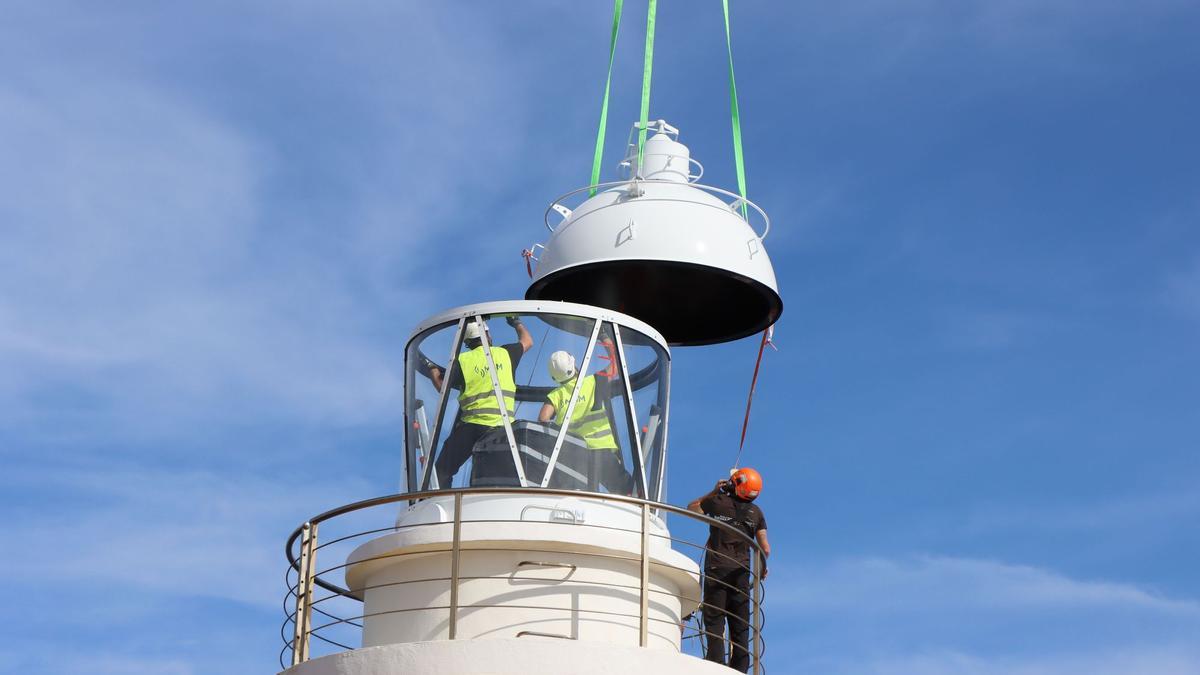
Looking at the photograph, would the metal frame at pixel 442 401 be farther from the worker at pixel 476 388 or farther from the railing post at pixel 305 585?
the railing post at pixel 305 585

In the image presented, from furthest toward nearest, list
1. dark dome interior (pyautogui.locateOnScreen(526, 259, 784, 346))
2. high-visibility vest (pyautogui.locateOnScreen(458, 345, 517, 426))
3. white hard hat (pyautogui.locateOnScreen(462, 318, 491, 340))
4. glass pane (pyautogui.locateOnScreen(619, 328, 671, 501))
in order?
dark dome interior (pyautogui.locateOnScreen(526, 259, 784, 346)), glass pane (pyautogui.locateOnScreen(619, 328, 671, 501)), white hard hat (pyautogui.locateOnScreen(462, 318, 491, 340)), high-visibility vest (pyautogui.locateOnScreen(458, 345, 517, 426))

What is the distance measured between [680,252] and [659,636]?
3786mm

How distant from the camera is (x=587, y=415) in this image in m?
15.5

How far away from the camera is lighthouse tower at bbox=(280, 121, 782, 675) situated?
14164mm

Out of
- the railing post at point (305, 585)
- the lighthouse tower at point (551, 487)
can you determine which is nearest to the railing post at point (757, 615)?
the lighthouse tower at point (551, 487)

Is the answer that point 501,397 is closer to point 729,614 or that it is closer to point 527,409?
point 527,409

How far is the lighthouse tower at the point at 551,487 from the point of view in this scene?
14164mm

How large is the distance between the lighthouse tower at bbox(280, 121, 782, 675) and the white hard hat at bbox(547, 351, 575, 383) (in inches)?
0.5

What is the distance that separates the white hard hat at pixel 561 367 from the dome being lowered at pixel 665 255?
1.64 metres

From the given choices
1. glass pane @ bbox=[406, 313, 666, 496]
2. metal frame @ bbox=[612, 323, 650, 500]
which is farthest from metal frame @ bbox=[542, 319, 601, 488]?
metal frame @ bbox=[612, 323, 650, 500]

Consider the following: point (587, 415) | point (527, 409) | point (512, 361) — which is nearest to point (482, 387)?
point (512, 361)

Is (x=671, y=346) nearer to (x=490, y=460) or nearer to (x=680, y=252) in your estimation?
(x=680, y=252)

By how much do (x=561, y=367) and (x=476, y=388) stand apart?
0.77 metres

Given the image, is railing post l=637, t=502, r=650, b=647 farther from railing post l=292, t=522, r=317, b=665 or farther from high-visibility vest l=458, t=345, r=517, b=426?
railing post l=292, t=522, r=317, b=665
